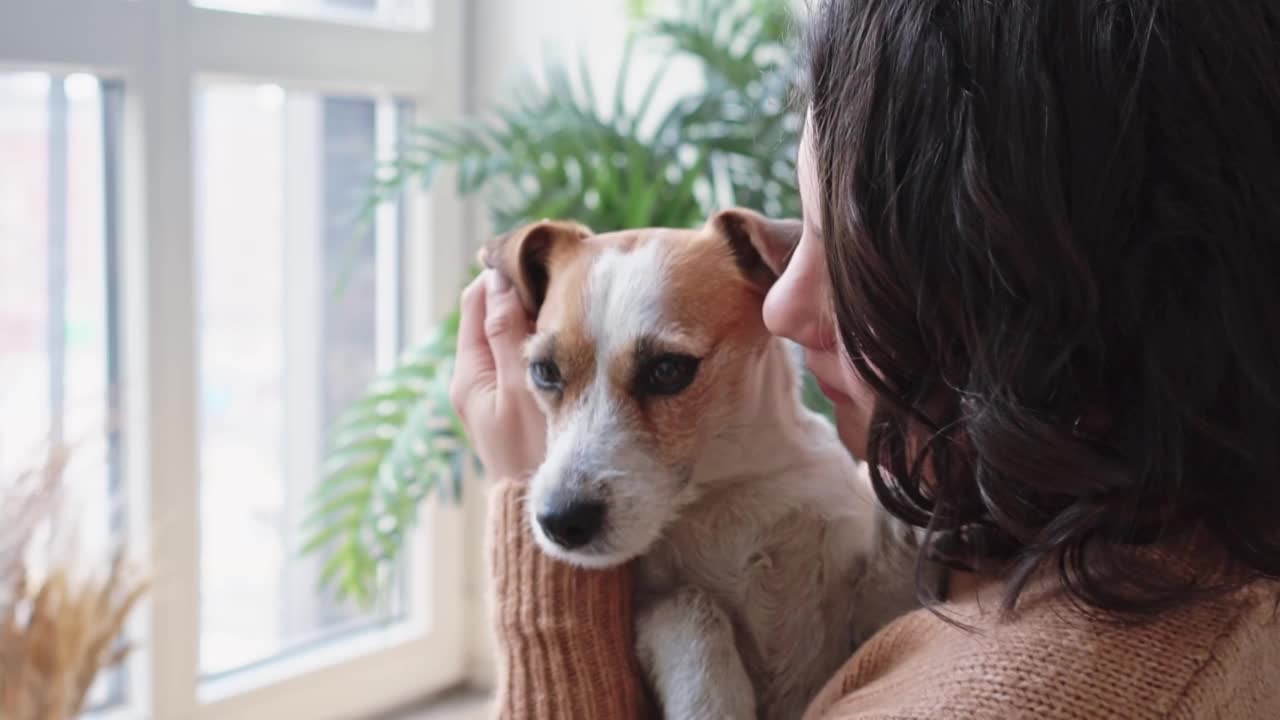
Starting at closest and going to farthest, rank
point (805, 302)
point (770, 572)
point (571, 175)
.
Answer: point (805, 302) → point (770, 572) → point (571, 175)

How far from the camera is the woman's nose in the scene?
→ 3.12 feet

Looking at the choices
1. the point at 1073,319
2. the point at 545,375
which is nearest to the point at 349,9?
the point at 545,375

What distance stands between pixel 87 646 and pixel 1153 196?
4.31 ft

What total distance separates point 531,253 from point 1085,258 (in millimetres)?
628

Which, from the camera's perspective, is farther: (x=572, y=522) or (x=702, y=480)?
(x=702, y=480)

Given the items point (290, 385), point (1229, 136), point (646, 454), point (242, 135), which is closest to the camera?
point (1229, 136)

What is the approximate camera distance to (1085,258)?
71 centimetres

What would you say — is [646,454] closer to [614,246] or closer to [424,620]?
[614,246]

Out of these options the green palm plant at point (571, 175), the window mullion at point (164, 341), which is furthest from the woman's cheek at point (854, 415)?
the window mullion at point (164, 341)

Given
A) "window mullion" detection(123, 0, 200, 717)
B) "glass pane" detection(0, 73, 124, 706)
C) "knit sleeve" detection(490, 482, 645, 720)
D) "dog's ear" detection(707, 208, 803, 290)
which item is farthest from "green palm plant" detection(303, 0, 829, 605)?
"knit sleeve" detection(490, 482, 645, 720)

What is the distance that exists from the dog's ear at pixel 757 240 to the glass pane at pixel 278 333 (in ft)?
3.41

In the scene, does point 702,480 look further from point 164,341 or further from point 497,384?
point 164,341

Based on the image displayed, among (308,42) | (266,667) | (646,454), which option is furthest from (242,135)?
(646,454)

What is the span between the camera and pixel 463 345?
1270 mm
